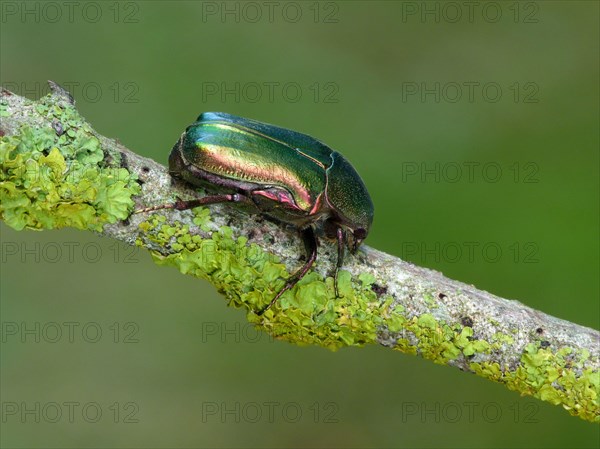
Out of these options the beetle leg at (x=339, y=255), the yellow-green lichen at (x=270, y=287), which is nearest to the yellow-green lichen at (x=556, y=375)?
the yellow-green lichen at (x=270, y=287)

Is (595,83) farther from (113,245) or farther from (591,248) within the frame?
(113,245)

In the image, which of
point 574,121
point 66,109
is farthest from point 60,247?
point 574,121

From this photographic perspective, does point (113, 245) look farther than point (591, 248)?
No

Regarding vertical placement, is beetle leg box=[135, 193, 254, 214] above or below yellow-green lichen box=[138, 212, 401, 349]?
above

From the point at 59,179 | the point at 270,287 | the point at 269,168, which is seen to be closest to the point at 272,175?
the point at 269,168

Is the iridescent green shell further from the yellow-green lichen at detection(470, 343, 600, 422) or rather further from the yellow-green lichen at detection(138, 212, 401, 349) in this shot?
the yellow-green lichen at detection(470, 343, 600, 422)

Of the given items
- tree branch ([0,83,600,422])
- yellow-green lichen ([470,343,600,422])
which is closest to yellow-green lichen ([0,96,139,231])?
tree branch ([0,83,600,422])
